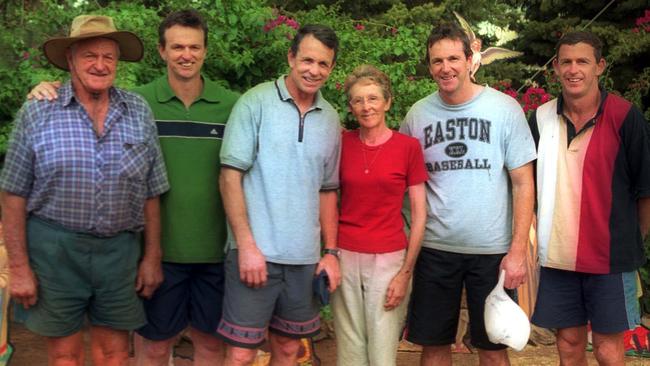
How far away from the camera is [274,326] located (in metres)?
3.41

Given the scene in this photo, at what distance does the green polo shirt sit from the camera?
335 cm

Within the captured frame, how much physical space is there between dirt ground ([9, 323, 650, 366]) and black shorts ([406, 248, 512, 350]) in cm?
134

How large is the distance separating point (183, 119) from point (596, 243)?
2105 mm

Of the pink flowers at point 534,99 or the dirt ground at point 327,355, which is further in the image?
the pink flowers at point 534,99

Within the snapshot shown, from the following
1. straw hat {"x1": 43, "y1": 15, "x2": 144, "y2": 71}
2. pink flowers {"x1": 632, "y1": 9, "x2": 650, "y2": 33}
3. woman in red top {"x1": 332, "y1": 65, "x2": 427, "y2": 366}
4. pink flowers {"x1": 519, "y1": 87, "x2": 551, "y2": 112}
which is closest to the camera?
straw hat {"x1": 43, "y1": 15, "x2": 144, "y2": 71}

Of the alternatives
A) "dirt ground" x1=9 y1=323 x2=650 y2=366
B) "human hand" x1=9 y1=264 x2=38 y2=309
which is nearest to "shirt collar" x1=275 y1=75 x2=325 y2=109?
"human hand" x1=9 y1=264 x2=38 y2=309

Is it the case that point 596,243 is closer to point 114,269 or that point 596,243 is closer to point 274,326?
point 274,326

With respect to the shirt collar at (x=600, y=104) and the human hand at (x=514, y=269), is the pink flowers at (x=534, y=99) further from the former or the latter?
the human hand at (x=514, y=269)

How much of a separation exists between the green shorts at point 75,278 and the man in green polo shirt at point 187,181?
29 centimetres

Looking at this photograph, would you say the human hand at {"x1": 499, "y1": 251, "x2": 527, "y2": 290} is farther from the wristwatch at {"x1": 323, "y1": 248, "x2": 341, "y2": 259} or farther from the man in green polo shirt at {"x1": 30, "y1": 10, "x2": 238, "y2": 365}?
the man in green polo shirt at {"x1": 30, "y1": 10, "x2": 238, "y2": 365}

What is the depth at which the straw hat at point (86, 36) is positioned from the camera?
3039 mm

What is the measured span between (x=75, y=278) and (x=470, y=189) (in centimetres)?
187

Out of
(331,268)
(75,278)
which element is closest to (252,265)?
(331,268)

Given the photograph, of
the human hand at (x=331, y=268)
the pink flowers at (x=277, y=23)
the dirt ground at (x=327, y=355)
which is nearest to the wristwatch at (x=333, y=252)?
the human hand at (x=331, y=268)
